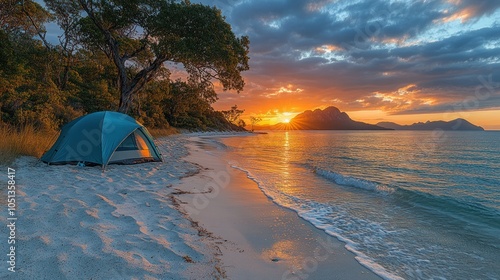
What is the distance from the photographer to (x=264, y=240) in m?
4.30

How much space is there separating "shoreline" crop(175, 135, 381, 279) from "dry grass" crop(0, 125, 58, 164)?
5371 mm

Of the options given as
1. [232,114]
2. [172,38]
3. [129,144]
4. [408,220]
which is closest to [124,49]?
[172,38]


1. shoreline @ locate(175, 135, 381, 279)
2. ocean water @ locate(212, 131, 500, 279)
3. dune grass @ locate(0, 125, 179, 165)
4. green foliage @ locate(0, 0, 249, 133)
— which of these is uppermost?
green foliage @ locate(0, 0, 249, 133)

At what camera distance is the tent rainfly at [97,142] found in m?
8.79

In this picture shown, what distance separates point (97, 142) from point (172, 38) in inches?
328

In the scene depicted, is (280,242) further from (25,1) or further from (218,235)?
(25,1)

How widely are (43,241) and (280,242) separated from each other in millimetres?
3254

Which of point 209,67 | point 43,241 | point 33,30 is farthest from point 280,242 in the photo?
point 33,30

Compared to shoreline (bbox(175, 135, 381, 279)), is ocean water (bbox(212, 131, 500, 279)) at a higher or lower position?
lower

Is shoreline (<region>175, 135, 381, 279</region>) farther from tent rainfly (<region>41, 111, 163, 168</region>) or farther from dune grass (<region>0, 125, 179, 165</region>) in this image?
dune grass (<region>0, 125, 179, 165</region>)

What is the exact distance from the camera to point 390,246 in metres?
4.40

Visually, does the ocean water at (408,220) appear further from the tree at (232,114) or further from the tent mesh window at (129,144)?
the tree at (232,114)

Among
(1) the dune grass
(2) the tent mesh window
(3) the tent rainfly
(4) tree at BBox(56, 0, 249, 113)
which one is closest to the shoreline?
(3) the tent rainfly

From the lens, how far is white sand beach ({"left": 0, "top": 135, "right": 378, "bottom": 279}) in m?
2.89
